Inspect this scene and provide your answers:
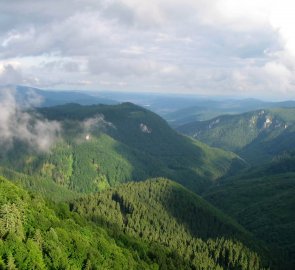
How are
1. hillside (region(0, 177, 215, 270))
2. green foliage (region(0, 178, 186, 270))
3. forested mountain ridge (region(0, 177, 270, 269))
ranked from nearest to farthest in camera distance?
green foliage (region(0, 178, 186, 270)) → hillside (region(0, 177, 215, 270)) → forested mountain ridge (region(0, 177, 270, 269))

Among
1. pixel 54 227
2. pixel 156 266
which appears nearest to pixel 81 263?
pixel 54 227

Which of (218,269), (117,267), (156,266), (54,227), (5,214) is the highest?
(5,214)

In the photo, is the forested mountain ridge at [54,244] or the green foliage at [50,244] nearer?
the green foliage at [50,244]

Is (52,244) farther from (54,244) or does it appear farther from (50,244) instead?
(54,244)

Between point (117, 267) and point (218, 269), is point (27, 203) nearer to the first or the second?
point (117, 267)

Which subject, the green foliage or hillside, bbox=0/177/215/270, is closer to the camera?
the green foliage

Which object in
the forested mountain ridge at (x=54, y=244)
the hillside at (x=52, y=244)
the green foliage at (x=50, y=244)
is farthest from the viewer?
the forested mountain ridge at (x=54, y=244)

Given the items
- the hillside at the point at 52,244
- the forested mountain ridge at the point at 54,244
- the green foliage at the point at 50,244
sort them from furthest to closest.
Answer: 1. the forested mountain ridge at the point at 54,244
2. the hillside at the point at 52,244
3. the green foliage at the point at 50,244

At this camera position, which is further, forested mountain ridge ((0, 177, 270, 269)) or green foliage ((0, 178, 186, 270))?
forested mountain ridge ((0, 177, 270, 269))

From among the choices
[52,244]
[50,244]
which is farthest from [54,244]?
[50,244]

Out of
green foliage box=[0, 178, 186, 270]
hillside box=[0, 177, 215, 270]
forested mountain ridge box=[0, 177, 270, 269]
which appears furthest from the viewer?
forested mountain ridge box=[0, 177, 270, 269]

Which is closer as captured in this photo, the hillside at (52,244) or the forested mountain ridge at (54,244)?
the hillside at (52,244)
